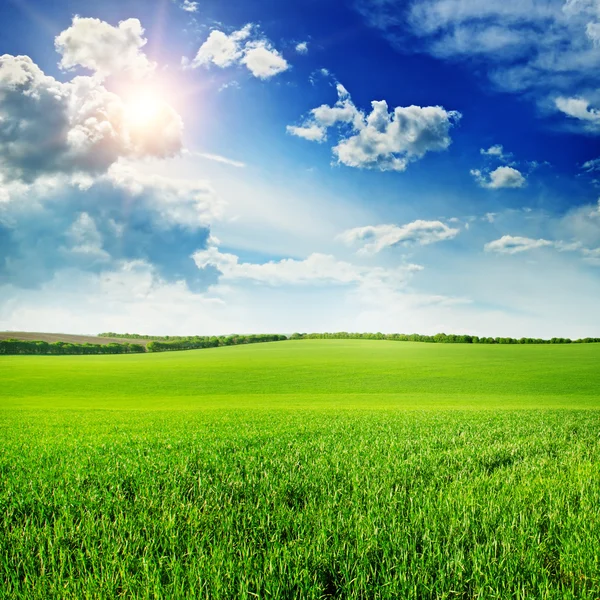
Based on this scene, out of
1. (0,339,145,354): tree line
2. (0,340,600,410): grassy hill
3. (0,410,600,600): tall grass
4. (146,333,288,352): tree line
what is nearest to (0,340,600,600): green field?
(0,410,600,600): tall grass

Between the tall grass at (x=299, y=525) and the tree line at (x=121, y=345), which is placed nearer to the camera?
the tall grass at (x=299, y=525)

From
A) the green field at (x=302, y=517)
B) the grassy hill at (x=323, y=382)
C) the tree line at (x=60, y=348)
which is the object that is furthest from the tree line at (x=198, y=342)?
the green field at (x=302, y=517)

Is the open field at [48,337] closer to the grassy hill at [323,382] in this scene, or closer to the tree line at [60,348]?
the tree line at [60,348]

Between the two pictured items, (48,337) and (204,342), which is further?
(204,342)

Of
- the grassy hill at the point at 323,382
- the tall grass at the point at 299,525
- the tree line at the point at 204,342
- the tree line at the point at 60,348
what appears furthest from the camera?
the tree line at the point at 204,342

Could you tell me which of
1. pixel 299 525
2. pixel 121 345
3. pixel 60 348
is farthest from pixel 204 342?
pixel 299 525

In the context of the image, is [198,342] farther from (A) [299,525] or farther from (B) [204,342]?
(A) [299,525]

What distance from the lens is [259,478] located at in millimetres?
5336

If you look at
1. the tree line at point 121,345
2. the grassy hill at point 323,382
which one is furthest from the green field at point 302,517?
the tree line at point 121,345

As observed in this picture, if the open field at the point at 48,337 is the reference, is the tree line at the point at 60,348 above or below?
below

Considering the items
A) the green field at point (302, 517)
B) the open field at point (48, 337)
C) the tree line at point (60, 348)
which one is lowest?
the tree line at point (60, 348)

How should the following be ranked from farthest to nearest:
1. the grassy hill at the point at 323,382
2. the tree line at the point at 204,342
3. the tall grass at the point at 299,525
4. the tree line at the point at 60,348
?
the tree line at the point at 204,342 → the tree line at the point at 60,348 → the grassy hill at the point at 323,382 → the tall grass at the point at 299,525

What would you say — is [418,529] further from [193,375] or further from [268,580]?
[193,375]

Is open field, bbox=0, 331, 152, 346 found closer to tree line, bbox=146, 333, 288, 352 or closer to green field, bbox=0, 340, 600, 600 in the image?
tree line, bbox=146, 333, 288, 352
